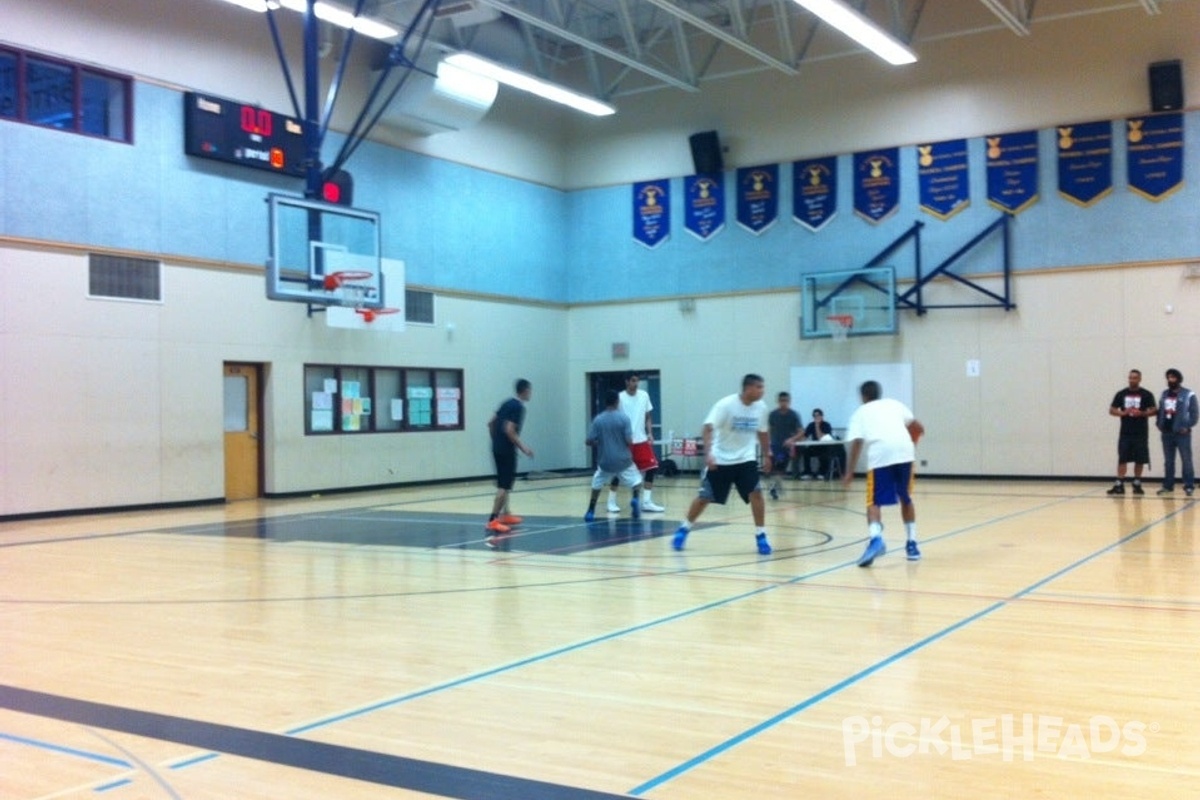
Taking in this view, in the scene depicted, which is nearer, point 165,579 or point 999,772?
point 999,772

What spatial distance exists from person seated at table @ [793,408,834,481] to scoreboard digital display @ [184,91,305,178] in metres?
10.8

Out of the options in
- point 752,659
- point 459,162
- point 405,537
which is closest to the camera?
point 752,659

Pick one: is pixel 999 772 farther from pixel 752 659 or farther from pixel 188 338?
pixel 188 338

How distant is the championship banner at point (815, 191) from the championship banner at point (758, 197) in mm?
A: 440

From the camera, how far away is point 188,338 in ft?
58.9

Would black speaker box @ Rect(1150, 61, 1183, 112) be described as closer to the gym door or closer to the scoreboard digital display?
the scoreboard digital display

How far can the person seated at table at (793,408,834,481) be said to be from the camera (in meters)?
21.8

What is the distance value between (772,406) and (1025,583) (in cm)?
1426

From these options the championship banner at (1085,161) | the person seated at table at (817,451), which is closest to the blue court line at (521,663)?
the person seated at table at (817,451)

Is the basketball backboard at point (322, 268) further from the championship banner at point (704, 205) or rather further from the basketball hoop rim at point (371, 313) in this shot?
the championship banner at point (704, 205)

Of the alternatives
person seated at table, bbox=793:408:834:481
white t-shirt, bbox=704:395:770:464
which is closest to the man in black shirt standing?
person seated at table, bbox=793:408:834:481

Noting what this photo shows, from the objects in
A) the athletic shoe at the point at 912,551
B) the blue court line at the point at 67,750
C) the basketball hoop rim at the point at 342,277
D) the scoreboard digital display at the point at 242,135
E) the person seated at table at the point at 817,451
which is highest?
the scoreboard digital display at the point at 242,135

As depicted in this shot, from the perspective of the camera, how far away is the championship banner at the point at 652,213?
2461 cm

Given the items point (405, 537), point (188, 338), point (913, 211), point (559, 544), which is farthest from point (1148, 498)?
point (188, 338)
